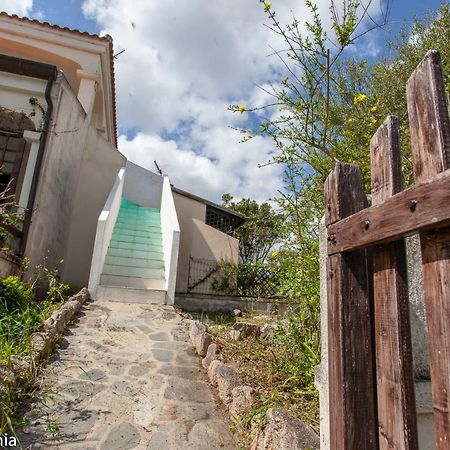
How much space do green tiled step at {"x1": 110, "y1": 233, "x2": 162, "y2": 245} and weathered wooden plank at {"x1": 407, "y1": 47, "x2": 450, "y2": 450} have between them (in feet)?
29.6

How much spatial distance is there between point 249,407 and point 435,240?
223 centimetres

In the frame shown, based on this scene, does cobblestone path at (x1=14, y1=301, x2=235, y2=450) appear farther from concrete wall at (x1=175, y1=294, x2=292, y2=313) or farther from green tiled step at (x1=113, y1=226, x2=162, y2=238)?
green tiled step at (x1=113, y1=226, x2=162, y2=238)

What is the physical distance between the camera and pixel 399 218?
1.12m

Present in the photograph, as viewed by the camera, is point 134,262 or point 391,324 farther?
point 134,262

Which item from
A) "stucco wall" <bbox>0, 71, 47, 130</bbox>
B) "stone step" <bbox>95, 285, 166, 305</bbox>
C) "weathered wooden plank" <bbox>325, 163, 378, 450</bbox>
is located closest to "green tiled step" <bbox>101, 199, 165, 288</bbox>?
"stone step" <bbox>95, 285, 166, 305</bbox>

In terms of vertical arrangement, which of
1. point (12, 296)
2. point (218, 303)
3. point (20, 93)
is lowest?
point (12, 296)

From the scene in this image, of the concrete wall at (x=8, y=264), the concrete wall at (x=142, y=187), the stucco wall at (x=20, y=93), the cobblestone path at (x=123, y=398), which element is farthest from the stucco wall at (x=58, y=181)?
the concrete wall at (x=142, y=187)

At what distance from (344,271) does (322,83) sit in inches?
87.7

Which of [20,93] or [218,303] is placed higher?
[20,93]

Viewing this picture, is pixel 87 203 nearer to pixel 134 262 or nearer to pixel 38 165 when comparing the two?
pixel 134 262

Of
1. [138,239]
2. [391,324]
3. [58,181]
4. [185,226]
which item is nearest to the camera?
[391,324]

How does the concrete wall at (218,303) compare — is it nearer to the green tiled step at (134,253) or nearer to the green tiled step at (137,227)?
the green tiled step at (134,253)

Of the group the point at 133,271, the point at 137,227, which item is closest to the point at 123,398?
the point at 133,271

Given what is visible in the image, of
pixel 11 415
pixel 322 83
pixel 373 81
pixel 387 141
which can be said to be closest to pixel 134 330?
pixel 11 415
